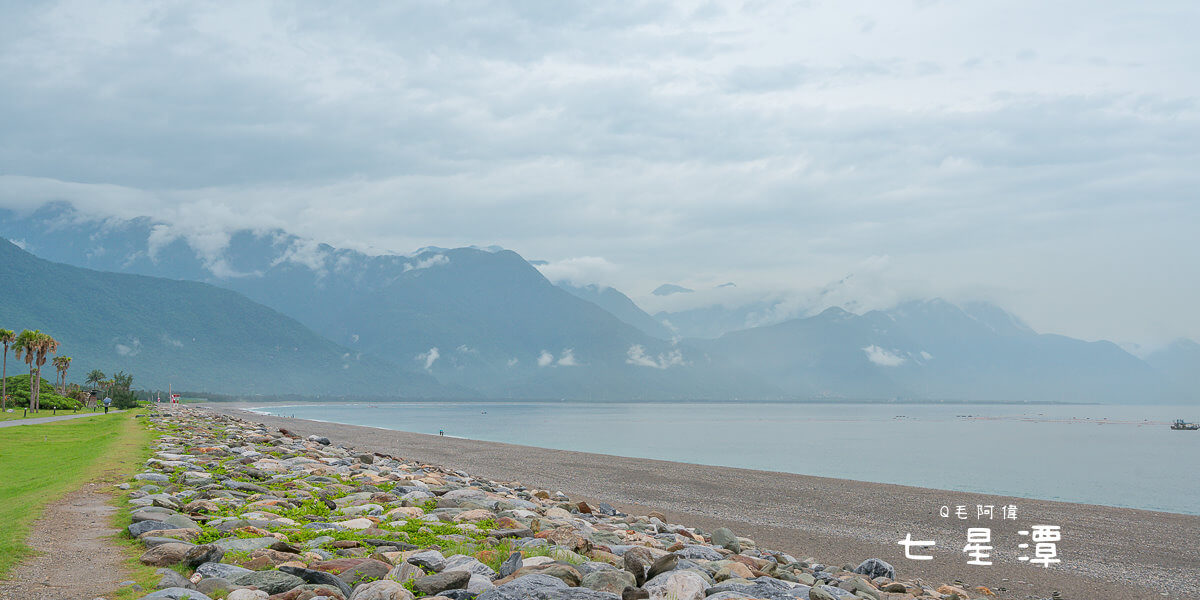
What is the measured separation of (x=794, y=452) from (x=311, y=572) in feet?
239

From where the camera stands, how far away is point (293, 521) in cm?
1355

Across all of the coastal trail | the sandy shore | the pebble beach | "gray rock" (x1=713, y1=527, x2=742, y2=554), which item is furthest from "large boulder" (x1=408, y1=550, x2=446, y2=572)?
the sandy shore

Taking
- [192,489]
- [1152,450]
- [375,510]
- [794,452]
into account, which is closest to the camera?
[375,510]

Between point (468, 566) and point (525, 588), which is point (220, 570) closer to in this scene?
point (468, 566)

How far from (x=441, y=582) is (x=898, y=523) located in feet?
74.6

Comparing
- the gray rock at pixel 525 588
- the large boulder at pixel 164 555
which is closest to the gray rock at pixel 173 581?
the large boulder at pixel 164 555

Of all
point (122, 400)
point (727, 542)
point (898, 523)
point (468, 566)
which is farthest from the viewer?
point (122, 400)

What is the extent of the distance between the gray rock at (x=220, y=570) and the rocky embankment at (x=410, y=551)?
0.02 meters

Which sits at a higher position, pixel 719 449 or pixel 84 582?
pixel 84 582

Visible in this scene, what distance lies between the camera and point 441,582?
9617 mm

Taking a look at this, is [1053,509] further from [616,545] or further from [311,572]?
[311,572]

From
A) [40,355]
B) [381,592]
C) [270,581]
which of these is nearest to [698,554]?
[381,592]

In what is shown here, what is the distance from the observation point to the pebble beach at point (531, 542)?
981 centimetres

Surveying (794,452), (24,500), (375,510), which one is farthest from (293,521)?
(794,452)
